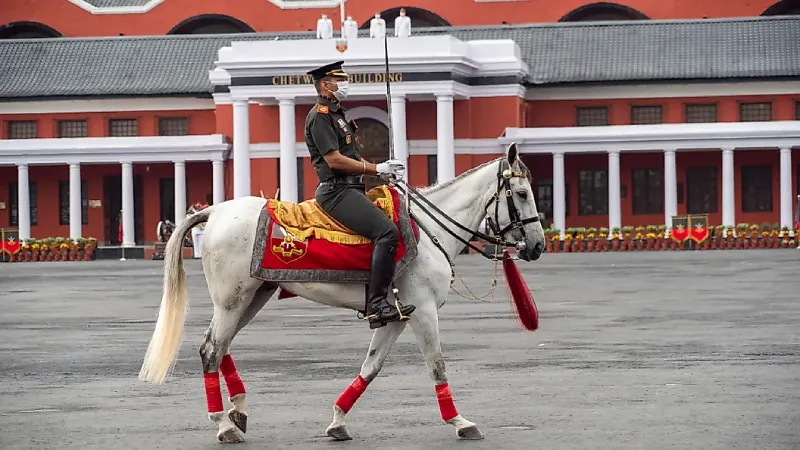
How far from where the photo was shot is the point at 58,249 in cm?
6525

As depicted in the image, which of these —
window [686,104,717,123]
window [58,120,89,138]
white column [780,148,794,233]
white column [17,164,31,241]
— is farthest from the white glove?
window [58,120,89,138]

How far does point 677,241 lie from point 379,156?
1333 cm

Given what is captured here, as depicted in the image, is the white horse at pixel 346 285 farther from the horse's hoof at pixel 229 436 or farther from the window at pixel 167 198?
the window at pixel 167 198

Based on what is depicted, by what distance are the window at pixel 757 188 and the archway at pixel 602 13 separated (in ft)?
42.6

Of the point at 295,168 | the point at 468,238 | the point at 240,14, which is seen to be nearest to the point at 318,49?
the point at 295,168

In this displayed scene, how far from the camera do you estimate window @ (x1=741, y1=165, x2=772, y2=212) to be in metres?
70.4

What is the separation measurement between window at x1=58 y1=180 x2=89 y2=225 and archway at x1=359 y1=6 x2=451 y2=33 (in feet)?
48.0

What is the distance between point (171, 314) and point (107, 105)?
62060 millimetres

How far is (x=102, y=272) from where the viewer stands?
48.9 m

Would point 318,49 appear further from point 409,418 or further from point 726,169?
point 409,418

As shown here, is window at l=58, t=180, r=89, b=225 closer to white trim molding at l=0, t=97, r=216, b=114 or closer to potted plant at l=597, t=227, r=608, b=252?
white trim molding at l=0, t=97, r=216, b=114

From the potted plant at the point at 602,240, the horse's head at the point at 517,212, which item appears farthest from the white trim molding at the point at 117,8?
the horse's head at the point at 517,212

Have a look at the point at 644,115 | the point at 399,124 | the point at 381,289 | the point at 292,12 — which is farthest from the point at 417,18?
the point at 381,289

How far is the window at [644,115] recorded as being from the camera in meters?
72.4
